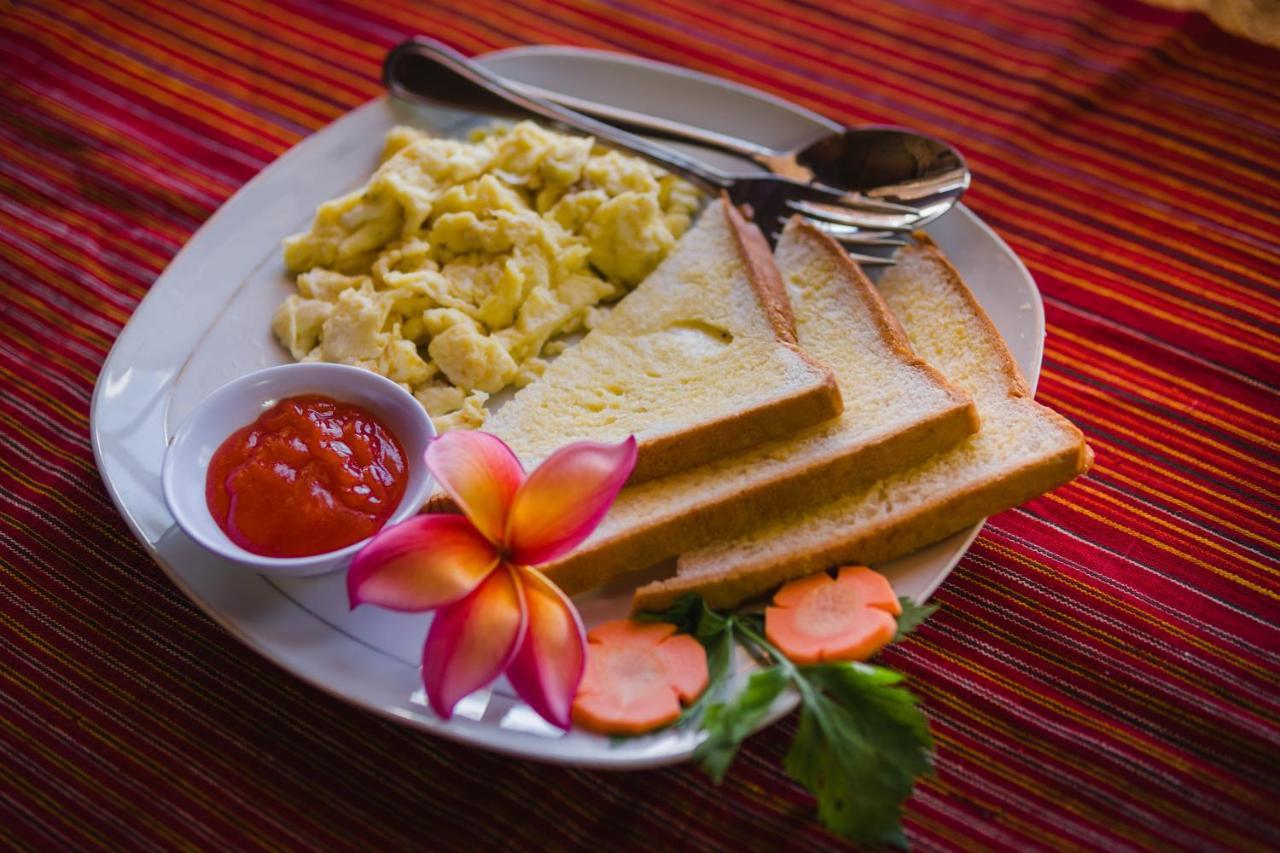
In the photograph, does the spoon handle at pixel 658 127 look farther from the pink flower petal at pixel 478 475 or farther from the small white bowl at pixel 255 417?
the pink flower petal at pixel 478 475

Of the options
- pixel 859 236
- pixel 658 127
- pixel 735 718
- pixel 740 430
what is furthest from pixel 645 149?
pixel 735 718

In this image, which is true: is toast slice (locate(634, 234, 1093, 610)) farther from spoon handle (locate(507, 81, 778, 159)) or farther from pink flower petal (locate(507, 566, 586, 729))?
spoon handle (locate(507, 81, 778, 159))

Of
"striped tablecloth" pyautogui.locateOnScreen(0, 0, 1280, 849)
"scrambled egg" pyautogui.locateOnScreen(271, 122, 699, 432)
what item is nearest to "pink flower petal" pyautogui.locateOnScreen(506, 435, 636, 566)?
"striped tablecloth" pyautogui.locateOnScreen(0, 0, 1280, 849)

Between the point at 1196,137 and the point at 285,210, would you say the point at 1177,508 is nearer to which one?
the point at 1196,137

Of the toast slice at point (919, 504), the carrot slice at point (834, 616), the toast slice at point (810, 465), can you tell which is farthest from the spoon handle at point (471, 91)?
the carrot slice at point (834, 616)

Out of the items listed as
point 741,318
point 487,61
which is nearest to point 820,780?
point 741,318

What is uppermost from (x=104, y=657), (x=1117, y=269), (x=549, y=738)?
(x=1117, y=269)

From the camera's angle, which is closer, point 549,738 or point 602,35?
point 549,738
